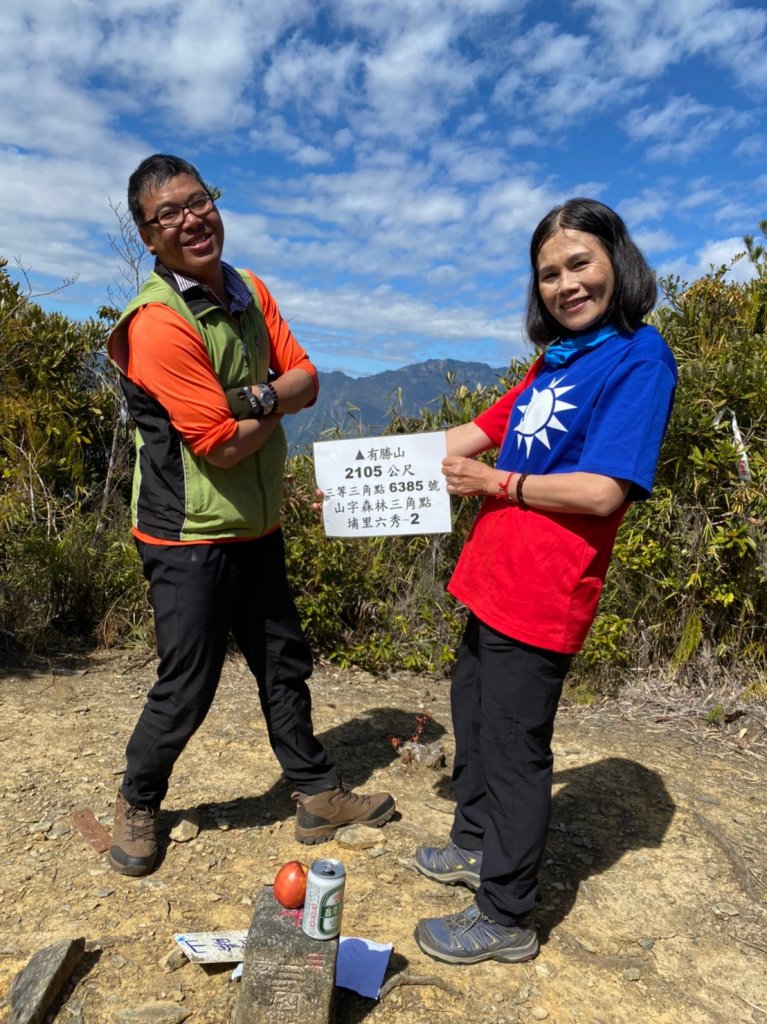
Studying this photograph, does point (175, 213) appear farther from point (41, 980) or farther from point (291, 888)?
point (41, 980)

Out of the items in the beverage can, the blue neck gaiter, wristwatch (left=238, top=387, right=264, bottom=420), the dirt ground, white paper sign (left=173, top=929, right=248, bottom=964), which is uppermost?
the blue neck gaiter

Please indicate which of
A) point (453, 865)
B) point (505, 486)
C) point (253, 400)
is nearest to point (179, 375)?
point (253, 400)

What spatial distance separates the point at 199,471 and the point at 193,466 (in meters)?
0.02

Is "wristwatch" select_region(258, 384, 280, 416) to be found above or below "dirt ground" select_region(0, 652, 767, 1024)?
above

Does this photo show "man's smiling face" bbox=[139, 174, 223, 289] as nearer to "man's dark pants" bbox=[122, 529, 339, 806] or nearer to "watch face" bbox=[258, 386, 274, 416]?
"watch face" bbox=[258, 386, 274, 416]

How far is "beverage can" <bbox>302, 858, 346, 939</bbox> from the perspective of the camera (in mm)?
1964

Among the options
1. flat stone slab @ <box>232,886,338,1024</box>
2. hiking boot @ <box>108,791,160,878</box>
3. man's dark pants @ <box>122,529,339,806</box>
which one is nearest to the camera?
flat stone slab @ <box>232,886,338,1024</box>

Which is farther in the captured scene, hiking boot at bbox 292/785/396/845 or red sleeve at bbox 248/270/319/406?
hiking boot at bbox 292/785/396/845

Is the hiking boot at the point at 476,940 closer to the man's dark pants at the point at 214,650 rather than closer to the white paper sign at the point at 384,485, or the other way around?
the man's dark pants at the point at 214,650

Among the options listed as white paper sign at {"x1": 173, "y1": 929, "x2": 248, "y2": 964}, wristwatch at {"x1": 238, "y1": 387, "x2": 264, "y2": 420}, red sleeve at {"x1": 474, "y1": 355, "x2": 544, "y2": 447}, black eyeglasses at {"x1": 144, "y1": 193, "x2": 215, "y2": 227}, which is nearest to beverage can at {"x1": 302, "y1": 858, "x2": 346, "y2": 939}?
white paper sign at {"x1": 173, "y1": 929, "x2": 248, "y2": 964}

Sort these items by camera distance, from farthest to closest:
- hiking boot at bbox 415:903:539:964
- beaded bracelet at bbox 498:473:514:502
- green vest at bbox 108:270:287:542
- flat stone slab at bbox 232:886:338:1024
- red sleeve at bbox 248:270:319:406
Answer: red sleeve at bbox 248:270:319:406 < green vest at bbox 108:270:287:542 < hiking boot at bbox 415:903:539:964 < beaded bracelet at bbox 498:473:514:502 < flat stone slab at bbox 232:886:338:1024

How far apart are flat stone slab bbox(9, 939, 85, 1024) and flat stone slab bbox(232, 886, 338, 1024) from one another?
0.51m

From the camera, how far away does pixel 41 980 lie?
207 centimetres

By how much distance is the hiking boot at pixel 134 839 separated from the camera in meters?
2.71
